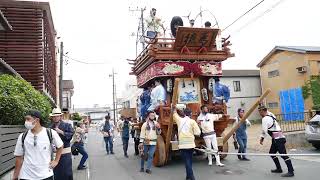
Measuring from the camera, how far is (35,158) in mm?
→ 4984

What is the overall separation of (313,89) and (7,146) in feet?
A: 88.1

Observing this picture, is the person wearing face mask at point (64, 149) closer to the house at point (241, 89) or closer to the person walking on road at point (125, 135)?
the person walking on road at point (125, 135)

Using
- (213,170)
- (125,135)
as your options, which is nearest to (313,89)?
(125,135)

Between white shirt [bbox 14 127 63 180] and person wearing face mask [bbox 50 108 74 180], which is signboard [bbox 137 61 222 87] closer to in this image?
person wearing face mask [bbox 50 108 74 180]

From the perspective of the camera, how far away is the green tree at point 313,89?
95.5 ft

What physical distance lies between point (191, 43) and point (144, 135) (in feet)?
11.7

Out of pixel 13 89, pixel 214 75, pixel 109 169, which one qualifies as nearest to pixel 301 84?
pixel 214 75

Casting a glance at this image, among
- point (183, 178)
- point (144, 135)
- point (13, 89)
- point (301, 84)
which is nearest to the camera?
point (183, 178)

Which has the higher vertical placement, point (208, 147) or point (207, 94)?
point (207, 94)

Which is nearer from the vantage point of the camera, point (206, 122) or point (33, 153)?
point (33, 153)

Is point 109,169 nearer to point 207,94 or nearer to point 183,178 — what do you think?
point 183,178

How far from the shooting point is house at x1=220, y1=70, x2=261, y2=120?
3994cm

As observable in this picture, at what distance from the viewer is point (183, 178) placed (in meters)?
9.34

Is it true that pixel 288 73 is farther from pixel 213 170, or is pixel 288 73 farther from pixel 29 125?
pixel 29 125
